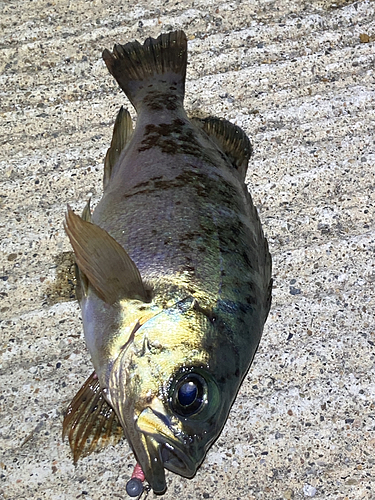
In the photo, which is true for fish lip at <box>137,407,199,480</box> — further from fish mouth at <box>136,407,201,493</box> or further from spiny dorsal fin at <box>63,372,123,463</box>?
spiny dorsal fin at <box>63,372,123,463</box>

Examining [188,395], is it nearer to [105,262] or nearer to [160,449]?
[160,449]

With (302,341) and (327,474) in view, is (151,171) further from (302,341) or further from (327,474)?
(327,474)

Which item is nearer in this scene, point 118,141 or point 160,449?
point 160,449

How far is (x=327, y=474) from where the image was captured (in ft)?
6.77

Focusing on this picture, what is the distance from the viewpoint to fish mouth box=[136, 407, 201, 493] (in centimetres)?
143

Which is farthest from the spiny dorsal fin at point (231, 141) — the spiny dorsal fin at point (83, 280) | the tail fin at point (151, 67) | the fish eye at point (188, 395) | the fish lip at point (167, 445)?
the fish lip at point (167, 445)

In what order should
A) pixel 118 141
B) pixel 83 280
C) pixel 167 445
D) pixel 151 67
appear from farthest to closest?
pixel 151 67, pixel 118 141, pixel 83 280, pixel 167 445

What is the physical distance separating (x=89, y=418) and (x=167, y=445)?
55cm

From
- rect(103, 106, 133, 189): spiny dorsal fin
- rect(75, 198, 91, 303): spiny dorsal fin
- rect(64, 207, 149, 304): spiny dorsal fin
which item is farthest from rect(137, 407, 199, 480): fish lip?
rect(103, 106, 133, 189): spiny dorsal fin

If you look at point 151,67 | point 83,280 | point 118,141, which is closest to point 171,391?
point 83,280

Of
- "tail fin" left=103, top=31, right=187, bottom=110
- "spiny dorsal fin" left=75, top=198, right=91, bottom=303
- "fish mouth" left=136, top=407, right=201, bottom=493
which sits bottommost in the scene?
"fish mouth" left=136, top=407, right=201, bottom=493

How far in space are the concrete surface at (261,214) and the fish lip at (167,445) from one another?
69cm

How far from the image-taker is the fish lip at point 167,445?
143 centimetres

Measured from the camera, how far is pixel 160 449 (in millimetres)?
1448
